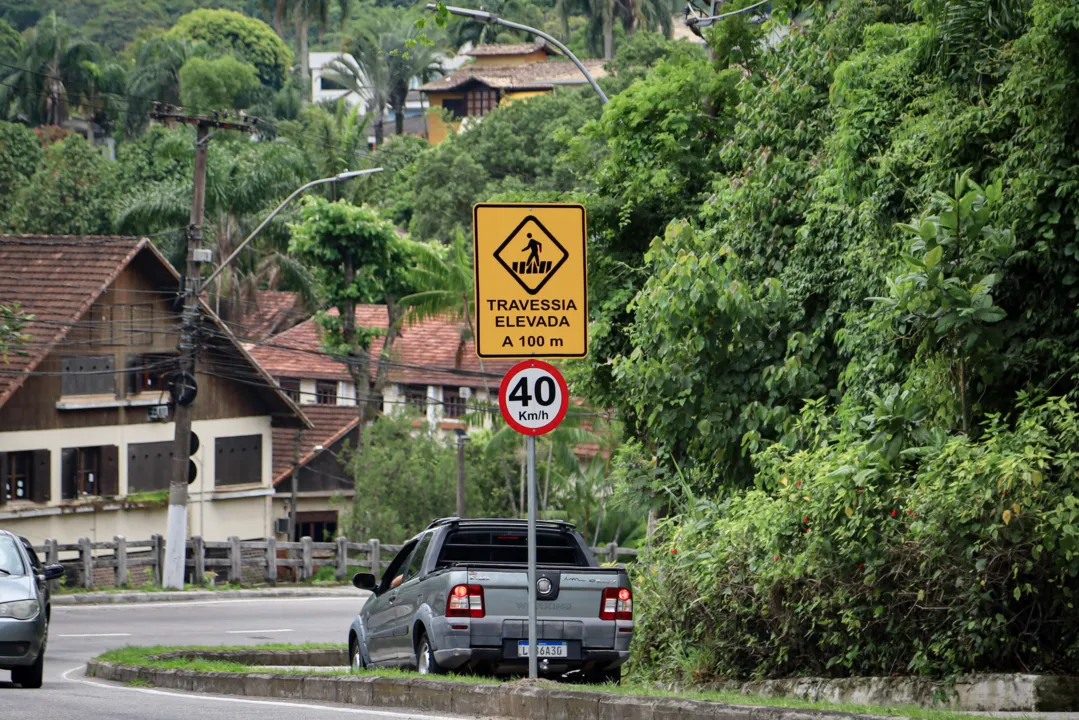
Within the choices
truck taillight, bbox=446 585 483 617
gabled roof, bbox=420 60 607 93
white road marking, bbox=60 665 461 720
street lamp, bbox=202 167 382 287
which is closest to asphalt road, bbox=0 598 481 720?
white road marking, bbox=60 665 461 720

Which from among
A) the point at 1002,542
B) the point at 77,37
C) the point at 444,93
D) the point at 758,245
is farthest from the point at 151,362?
the point at 444,93

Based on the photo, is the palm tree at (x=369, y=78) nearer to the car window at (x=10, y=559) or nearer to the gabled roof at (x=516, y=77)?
the gabled roof at (x=516, y=77)

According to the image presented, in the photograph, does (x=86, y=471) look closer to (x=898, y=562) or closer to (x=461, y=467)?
(x=461, y=467)

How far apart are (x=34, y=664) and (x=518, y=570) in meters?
4.73

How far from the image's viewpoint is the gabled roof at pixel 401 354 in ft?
191

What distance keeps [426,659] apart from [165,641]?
11.2 metres

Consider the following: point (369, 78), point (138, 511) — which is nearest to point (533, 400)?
point (138, 511)

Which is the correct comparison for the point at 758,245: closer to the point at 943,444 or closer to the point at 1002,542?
the point at 943,444

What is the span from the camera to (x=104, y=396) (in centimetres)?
4331

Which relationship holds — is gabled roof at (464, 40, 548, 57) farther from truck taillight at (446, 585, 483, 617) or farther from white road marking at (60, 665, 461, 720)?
truck taillight at (446, 585, 483, 617)

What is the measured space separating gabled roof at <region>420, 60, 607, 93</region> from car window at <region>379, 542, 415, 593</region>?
255ft

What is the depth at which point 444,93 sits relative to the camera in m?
99.6

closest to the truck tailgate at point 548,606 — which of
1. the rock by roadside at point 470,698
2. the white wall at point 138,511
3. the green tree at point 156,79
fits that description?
the rock by roadside at point 470,698

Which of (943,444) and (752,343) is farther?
(752,343)
